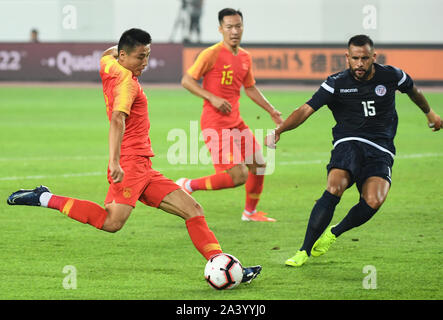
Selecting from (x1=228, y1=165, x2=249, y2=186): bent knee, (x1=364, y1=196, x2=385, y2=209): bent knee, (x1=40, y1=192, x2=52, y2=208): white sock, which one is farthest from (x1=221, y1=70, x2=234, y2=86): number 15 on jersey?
(x1=40, y1=192, x2=52, y2=208): white sock

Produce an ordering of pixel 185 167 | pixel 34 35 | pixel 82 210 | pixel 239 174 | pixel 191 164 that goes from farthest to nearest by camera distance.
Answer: pixel 34 35
pixel 191 164
pixel 185 167
pixel 239 174
pixel 82 210

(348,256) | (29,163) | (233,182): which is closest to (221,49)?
(233,182)

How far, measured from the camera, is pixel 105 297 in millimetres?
5773

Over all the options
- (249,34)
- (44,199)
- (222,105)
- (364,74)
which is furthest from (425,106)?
(249,34)

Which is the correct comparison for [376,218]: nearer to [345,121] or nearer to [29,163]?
[345,121]

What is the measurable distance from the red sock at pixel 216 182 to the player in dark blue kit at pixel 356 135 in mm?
1835

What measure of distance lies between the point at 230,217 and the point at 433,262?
9.39 feet

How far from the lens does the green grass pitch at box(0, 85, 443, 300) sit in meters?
6.07

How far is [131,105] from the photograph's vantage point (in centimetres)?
618

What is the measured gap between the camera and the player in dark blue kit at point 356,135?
6.75m

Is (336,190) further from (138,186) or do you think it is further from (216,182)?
(216,182)

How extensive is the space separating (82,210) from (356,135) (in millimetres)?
2373

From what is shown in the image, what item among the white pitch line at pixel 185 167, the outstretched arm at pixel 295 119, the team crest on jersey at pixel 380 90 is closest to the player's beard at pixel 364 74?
the team crest on jersey at pixel 380 90

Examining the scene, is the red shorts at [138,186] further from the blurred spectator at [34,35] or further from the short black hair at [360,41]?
the blurred spectator at [34,35]
